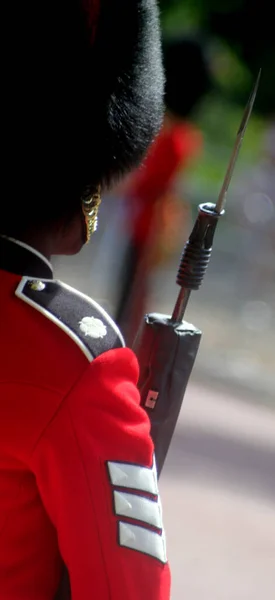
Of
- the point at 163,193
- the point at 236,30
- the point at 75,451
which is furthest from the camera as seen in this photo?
the point at 236,30

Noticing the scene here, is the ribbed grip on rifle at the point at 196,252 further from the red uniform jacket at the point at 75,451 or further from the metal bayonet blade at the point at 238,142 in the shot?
the red uniform jacket at the point at 75,451

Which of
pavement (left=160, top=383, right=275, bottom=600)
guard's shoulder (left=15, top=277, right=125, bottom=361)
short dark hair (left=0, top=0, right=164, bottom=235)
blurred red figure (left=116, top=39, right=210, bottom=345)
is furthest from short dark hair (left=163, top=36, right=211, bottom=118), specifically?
guard's shoulder (left=15, top=277, right=125, bottom=361)

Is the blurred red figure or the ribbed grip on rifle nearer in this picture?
the ribbed grip on rifle

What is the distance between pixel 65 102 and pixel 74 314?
0.88 feet

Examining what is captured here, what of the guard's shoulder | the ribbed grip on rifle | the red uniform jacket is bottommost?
the red uniform jacket

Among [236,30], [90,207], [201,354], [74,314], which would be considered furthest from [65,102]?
[236,30]

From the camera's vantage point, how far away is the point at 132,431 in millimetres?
1312

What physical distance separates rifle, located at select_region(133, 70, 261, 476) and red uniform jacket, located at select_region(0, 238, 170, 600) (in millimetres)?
284

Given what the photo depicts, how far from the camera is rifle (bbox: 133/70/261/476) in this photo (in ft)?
5.39

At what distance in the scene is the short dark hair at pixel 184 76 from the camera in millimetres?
4328

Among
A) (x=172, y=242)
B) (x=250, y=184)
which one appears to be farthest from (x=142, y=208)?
(x=250, y=184)

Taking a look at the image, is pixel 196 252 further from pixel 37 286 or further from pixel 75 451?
pixel 75 451

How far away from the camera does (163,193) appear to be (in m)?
3.94

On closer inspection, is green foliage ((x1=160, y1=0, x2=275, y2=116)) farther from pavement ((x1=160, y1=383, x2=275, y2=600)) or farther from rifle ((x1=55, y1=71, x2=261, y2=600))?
rifle ((x1=55, y1=71, x2=261, y2=600))
